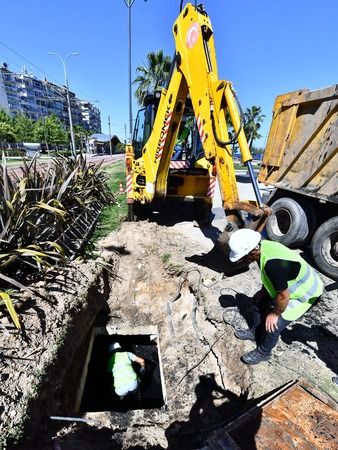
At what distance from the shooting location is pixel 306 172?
15.8ft

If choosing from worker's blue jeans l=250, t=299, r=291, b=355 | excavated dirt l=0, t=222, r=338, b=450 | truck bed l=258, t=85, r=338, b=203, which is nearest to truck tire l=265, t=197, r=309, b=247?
truck bed l=258, t=85, r=338, b=203

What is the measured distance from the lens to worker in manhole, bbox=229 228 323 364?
2.33 meters

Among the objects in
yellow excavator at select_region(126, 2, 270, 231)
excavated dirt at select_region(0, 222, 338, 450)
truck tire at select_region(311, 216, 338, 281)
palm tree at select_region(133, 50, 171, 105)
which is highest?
palm tree at select_region(133, 50, 171, 105)

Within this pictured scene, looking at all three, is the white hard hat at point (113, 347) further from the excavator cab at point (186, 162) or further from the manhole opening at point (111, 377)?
the excavator cab at point (186, 162)

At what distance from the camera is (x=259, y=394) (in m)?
2.45

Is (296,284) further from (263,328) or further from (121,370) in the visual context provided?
(121,370)

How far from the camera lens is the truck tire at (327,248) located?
4.32m

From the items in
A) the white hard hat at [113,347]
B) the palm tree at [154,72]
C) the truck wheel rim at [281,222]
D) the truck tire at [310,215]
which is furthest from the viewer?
the palm tree at [154,72]

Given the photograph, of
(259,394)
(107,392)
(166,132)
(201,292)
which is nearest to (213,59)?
(166,132)

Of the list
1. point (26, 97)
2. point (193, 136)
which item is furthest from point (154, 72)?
point (26, 97)

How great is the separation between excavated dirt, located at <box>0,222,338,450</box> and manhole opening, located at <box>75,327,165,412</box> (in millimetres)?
273

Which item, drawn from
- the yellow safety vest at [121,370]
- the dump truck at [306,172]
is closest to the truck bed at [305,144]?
the dump truck at [306,172]

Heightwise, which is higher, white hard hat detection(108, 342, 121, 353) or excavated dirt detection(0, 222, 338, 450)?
excavated dirt detection(0, 222, 338, 450)

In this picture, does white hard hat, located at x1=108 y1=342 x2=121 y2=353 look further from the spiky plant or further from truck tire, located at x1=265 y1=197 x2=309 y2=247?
truck tire, located at x1=265 y1=197 x2=309 y2=247
